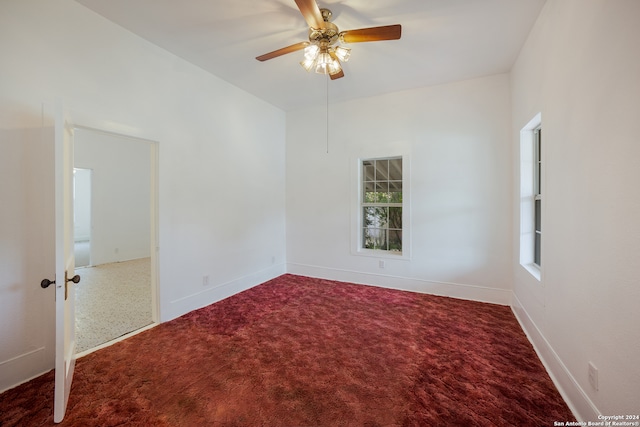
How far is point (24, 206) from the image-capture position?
1905 millimetres

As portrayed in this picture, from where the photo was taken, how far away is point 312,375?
198cm

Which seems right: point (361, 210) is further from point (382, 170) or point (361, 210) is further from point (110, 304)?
point (110, 304)

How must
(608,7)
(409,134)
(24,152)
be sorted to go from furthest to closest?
(409,134), (24,152), (608,7)

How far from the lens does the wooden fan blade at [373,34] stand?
1966mm

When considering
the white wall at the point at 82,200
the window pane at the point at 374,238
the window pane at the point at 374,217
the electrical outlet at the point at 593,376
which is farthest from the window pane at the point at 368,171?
the white wall at the point at 82,200

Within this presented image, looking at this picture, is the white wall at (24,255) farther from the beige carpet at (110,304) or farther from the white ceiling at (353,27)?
Result: the white ceiling at (353,27)

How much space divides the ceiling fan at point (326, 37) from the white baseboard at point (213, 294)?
282 centimetres

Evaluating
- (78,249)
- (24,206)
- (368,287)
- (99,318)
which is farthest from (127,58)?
(78,249)

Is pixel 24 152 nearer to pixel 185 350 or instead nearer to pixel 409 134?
pixel 185 350

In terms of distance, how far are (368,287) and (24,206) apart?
386 cm

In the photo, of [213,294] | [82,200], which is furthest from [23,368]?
[82,200]

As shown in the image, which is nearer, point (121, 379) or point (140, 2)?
point (121, 379)

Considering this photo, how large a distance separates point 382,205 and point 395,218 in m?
0.30

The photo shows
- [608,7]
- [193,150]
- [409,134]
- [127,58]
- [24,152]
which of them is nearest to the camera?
[608,7]
